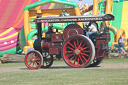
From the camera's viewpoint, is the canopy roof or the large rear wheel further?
the canopy roof

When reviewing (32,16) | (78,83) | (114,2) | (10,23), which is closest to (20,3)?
(10,23)

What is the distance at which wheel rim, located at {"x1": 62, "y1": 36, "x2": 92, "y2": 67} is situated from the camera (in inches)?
561

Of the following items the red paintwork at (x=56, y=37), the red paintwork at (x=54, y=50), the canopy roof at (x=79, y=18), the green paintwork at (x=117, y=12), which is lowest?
the red paintwork at (x=54, y=50)

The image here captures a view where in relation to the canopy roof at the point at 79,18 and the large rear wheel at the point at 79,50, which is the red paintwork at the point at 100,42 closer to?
the large rear wheel at the point at 79,50

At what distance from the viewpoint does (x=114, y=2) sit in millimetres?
37562

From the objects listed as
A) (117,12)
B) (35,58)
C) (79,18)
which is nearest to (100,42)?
(79,18)

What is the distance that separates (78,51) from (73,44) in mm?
358

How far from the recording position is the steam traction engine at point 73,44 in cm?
1427

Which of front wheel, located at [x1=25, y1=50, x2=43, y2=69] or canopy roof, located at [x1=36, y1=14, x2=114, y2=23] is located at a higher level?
canopy roof, located at [x1=36, y1=14, x2=114, y2=23]

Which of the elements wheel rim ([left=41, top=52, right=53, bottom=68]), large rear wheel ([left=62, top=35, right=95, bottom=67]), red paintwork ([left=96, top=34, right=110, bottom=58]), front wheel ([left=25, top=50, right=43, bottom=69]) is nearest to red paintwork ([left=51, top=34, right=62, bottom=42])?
large rear wheel ([left=62, top=35, right=95, bottom=67])

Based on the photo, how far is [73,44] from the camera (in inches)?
572

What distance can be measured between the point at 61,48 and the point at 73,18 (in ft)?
3.94

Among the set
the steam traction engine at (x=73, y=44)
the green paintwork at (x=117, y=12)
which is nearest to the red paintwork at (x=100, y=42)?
the steam traction engine at (x=73, y=44)

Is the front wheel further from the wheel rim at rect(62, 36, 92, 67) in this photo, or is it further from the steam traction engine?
the wheel rim at rect(62, 36, 92, 67)
